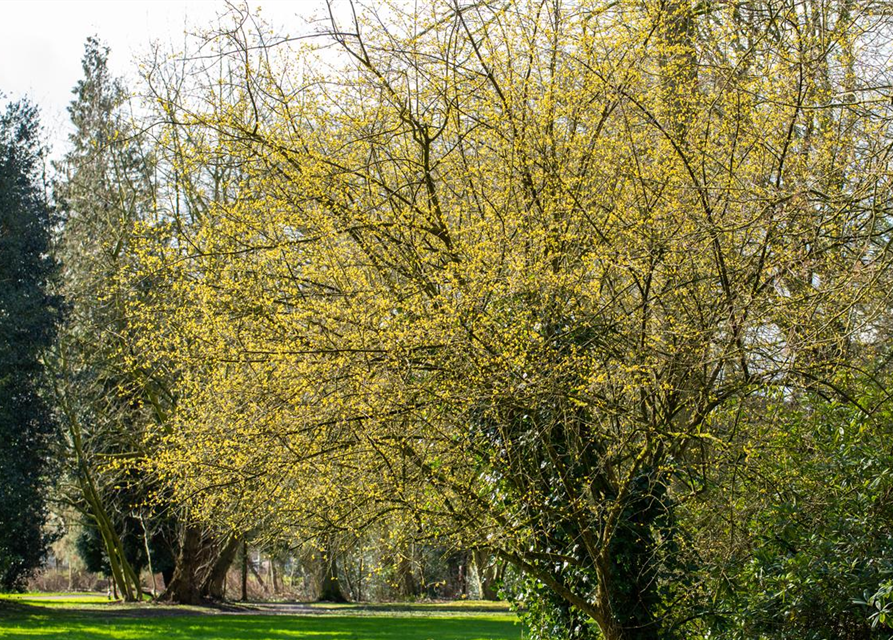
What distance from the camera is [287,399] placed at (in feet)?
19.3

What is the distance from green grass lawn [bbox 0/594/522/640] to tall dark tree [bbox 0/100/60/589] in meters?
1.87

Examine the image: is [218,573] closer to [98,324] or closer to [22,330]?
[98,324]

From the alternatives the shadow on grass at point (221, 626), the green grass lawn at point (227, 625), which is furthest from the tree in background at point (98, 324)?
the shadow on grass at point (221, 626)

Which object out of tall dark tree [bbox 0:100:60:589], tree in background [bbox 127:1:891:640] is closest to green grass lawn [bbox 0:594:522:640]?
tall dark tree [bbox 0:100:60:589]

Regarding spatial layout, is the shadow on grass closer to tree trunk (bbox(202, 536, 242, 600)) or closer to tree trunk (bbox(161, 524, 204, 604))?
tree trunk (bbox(202, 536, 242, 600))

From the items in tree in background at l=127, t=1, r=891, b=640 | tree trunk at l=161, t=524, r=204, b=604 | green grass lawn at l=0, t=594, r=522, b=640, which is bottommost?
green grass lawn at l=0, t=594, r=522, b=640

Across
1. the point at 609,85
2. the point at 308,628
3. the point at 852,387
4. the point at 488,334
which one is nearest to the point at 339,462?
the point at 488,334

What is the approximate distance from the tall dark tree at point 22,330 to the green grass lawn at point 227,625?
187 cm

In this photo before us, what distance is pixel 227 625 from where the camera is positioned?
16.4m

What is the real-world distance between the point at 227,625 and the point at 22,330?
256 inches

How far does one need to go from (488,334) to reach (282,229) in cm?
→ 193

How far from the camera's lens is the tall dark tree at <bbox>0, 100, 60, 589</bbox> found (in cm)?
1692

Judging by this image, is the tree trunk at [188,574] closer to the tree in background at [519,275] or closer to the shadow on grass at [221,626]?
the shadow on grass at [221,626]

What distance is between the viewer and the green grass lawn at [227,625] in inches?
536
